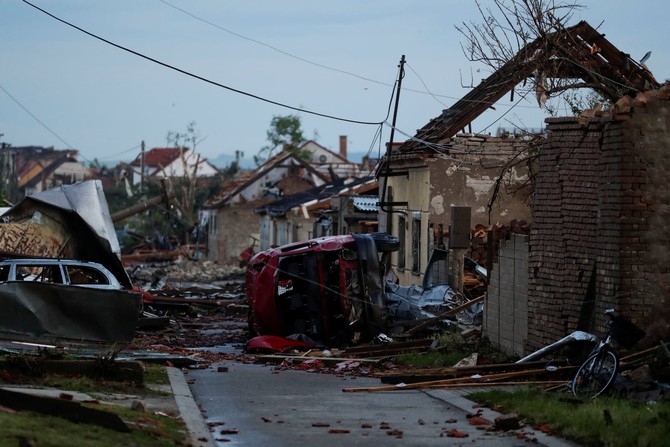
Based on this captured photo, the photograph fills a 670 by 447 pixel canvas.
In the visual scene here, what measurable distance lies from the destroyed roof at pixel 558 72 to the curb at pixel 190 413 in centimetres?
1097

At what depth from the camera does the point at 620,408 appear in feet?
35.2

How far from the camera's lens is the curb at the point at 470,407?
980cm

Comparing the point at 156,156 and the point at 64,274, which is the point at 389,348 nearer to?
the point at 64,274

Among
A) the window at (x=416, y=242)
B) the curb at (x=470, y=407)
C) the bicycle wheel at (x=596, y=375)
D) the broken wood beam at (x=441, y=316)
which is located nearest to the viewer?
the curb at (x=470, y=407)

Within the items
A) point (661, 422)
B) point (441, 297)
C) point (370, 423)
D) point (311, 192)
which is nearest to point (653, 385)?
point (661, 422)

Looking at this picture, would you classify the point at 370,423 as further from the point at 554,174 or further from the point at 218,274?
the point at 218,274

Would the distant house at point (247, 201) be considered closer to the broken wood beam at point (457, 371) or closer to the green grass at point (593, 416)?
the broken wood beam at point (457, 371)

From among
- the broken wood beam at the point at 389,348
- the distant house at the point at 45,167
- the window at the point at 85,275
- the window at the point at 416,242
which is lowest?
the broken wood beam at the point at 389,348

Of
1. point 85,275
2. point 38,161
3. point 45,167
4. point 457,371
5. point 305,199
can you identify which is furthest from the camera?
point 38,161

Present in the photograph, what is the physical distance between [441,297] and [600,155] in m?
8.96

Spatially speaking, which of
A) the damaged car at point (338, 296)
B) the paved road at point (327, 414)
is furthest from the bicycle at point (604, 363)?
the damaged car at point (338, 296)

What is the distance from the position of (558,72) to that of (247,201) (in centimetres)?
5336

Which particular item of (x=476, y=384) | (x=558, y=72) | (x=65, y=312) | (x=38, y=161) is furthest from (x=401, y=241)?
(x=38, y=161)

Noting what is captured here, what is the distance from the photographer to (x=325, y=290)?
2308cm
